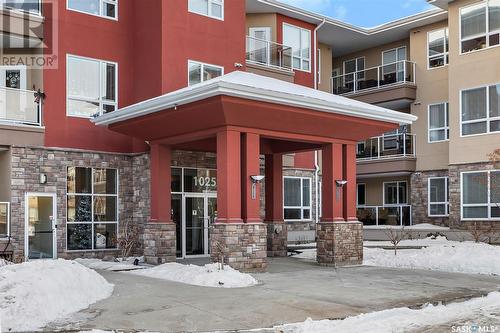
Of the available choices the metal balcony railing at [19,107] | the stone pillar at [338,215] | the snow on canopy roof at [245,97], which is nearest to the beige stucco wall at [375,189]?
the stone pillar at [338,215]

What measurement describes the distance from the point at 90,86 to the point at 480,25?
52.9ft

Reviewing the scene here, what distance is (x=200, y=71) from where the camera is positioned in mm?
19719

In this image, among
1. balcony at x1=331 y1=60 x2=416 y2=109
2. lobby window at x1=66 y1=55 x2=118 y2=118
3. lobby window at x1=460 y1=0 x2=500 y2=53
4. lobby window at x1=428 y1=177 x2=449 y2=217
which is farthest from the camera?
balcony at x1=331 y1=60 x2=416 y2=109

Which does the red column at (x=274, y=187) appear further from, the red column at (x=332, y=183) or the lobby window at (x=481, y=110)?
the lobby window at (x=481, y=110)

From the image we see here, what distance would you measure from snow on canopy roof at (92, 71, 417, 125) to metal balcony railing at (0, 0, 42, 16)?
4041mm

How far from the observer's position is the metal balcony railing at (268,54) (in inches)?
971

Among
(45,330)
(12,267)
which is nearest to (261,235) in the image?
(12,267)

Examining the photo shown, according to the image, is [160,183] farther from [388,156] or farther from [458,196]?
[388,156]

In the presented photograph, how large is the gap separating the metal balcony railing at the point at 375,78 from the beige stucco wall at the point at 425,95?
0.53m

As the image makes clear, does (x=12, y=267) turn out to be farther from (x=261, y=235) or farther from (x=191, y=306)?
(x=261, y=235)

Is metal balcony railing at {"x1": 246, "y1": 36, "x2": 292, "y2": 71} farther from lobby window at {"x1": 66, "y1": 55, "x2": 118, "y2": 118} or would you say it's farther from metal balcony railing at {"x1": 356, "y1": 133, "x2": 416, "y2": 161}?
lobby window at {"x1": 66, "y1": 55, "x2": 118, "y2": 118}

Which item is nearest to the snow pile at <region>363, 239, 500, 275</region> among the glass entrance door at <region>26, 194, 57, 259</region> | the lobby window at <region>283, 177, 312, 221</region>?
the lobby window at <region>283, 177, 312, 221</region>

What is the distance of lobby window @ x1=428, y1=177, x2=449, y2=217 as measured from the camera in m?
26.5

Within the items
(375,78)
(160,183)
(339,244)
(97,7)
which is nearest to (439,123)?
(375,78)
